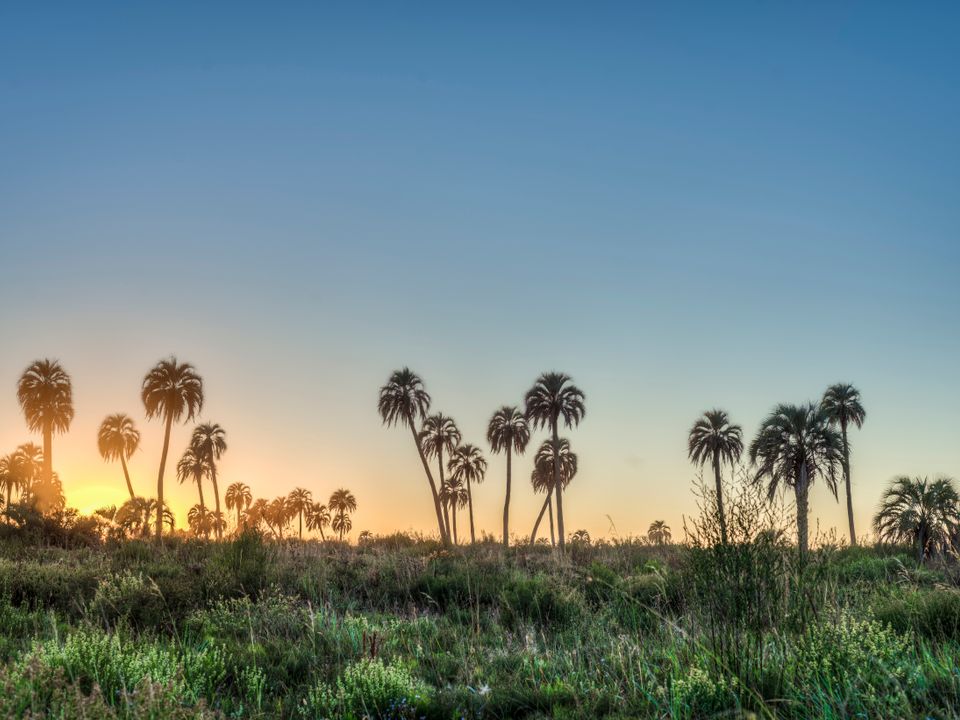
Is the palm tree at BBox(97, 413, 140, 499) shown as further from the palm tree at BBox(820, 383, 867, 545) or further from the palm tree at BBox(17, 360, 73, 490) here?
the palm tree at BBox(820, 383, 867, 545)

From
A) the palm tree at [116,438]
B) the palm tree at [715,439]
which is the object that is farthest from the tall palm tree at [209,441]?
the palm tree at [715,439]

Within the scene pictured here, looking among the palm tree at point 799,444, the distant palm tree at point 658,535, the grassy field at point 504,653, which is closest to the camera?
the grassy field at point 504,653

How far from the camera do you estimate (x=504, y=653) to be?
8164 millimetres

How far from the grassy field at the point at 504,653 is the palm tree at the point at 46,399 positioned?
42.6 meters

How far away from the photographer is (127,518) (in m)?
27.8

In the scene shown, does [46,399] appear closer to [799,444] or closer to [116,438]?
[116,438]

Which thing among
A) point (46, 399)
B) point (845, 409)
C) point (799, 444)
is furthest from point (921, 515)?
point (46, 399)

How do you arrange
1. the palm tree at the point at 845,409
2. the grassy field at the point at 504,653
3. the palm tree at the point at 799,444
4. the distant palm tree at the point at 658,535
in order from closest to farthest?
the grassy field at the point at 504,653 → the distant palm tree at the point at 658,535 → the palm tree at the point at 799,444 → the palm tree at the point at 845,409

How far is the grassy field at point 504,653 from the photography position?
4.91m

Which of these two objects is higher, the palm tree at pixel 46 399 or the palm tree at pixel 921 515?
the palm tree at pixel 46 399

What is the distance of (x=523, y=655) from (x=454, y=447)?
175 ft

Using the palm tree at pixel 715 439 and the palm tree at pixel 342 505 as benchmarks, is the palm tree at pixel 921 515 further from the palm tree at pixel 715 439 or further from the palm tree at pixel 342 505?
the palm tree at pixel 342 505

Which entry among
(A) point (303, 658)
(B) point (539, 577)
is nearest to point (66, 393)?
(B) point (539, 577)

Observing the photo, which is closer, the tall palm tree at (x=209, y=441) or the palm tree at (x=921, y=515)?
the palm tree at (x=921, y=515)
